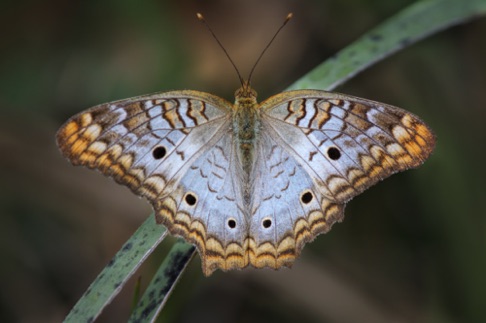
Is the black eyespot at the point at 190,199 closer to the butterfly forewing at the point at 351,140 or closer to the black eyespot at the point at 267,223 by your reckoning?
the black eyespot at the point at 267,223

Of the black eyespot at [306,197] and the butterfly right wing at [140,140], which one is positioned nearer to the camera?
the butterfly right wing at [140,140]

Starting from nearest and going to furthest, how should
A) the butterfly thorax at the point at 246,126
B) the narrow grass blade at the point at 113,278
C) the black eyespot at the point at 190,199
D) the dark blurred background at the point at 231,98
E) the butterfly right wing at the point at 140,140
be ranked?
the narrow grass blade at the point at 113,278
the butterfly right wing at the point at 140,140
the black eyespot at the point at 190,199
the butterfly thorax at the point at 246,126
the dark blurred background at the point at 231,98

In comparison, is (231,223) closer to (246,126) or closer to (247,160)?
(247,160)

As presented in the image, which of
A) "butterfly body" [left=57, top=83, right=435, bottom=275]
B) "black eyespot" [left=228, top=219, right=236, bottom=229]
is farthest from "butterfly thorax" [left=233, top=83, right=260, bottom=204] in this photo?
"black eyespot" [left=228, top=219, right=236, bottom=229]

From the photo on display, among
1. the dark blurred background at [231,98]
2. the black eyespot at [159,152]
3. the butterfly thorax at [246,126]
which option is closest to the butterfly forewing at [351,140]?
the butterfly thorax at [246,126]

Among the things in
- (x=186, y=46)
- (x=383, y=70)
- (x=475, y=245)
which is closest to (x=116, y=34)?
(x=186, y=46)

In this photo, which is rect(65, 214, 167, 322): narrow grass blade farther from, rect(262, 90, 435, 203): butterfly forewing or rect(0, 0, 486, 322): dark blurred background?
rect(0, 0, 486, 322): dark blurred background
